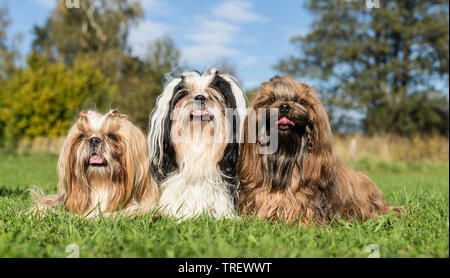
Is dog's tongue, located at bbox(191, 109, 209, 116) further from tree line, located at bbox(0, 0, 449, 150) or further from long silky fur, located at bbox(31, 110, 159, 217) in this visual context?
tree line, located at bbox(0, 0, 449, 150)

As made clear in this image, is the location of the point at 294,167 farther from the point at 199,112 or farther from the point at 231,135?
the point at 199,112

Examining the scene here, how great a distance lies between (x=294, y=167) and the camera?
139 inches

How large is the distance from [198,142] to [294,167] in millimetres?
858

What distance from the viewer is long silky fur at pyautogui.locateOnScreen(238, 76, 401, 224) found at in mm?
3475

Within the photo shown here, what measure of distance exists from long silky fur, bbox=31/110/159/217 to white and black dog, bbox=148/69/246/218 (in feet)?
0.55

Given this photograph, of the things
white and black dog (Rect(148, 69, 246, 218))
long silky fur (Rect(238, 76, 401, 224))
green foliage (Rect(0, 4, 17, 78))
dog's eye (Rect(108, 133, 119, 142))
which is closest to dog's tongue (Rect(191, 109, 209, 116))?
white and black dog (Rect(148, 69, 246, 218))

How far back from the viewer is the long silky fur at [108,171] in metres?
3.60

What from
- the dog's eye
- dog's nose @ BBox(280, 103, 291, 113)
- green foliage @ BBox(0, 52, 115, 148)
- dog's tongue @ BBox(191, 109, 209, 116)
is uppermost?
green foliage @ BBox(0, 52, 115, 148)

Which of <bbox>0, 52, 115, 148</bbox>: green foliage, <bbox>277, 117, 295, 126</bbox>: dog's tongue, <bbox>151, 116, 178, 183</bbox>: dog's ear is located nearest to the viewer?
<bbox>277, 117, 295, 126</bbox>: dog's tongue

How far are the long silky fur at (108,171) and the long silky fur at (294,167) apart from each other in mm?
917

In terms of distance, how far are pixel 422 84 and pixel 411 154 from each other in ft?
30.5

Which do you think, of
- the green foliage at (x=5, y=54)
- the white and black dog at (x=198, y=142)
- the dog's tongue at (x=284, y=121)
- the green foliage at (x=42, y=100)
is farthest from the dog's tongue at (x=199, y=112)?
the green foliage at (x=5, y=54)

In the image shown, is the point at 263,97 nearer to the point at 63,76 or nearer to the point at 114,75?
the point at 63,76

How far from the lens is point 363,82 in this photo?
24953 mm
